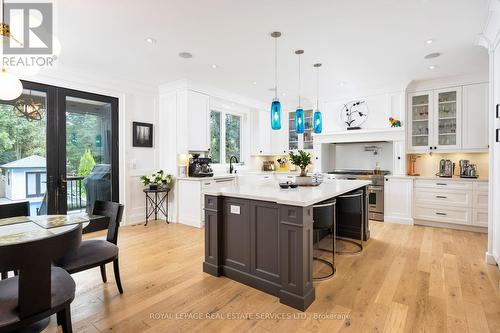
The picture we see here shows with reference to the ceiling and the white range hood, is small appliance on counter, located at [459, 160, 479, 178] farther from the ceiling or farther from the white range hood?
the ceiling

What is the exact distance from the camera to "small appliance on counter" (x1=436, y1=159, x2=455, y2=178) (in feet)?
15.8

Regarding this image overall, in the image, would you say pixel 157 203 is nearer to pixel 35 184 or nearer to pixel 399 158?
pixel 35 184

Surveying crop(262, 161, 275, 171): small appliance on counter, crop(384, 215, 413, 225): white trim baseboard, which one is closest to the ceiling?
crop(384, 215, 413, 225): white trim baseboard

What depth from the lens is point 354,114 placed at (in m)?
5.48

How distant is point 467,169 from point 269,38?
4.25 meters

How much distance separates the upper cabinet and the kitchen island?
10.2 feet

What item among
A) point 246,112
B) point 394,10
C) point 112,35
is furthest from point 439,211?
point 112,35

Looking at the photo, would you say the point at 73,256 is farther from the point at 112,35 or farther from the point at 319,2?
the point at 319,2

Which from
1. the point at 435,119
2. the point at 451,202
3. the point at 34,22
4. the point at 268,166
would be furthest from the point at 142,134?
the point at 451,202

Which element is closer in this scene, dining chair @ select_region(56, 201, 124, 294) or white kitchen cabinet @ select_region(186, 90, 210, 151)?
dining chair @ select_region(56, 201, 124, 294)

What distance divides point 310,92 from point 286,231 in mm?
4126

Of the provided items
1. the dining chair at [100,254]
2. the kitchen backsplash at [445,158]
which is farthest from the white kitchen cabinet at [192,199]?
the kitchen backsplash at [445,158]

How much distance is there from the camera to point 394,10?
259 cm

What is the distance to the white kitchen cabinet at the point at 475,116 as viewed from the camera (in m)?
4.48
